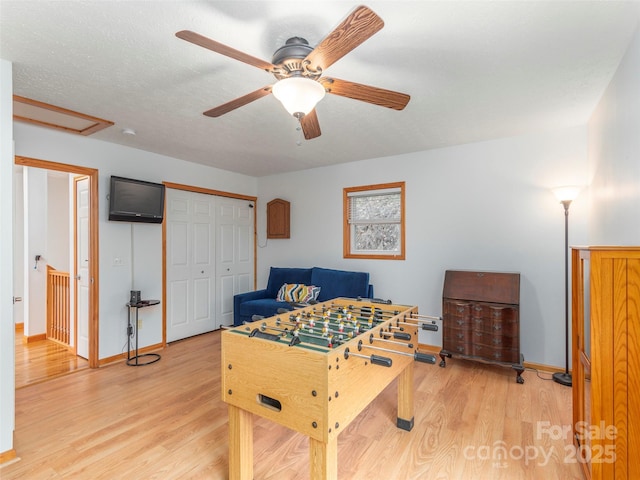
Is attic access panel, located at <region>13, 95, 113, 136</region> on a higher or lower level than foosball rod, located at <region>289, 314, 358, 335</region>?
higher

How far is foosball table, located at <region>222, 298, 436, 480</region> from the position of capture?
1388mm

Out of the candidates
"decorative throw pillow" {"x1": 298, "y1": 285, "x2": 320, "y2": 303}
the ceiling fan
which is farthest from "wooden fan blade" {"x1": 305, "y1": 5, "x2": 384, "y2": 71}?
"decorative throw pillow" {"x1": 298, "y1": 285, "x2": 320, "y2": 303}

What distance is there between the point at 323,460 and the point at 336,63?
7.14 feet

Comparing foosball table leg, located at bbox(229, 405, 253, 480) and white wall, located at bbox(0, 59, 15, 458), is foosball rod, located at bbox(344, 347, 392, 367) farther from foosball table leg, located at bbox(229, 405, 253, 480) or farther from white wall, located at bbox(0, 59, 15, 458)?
white wall, located at bbox(0, 59, 15, 458)

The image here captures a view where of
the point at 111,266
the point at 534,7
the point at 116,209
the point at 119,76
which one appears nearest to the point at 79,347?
the point at 111,266

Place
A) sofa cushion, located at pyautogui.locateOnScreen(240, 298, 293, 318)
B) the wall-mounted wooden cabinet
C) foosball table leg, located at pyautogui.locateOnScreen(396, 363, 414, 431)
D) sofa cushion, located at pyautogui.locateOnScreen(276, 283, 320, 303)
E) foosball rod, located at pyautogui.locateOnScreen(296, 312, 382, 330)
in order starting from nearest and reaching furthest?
foosball rod, located at pyautogui.locateOnScreen(296, 312, 382, 330) < foosball table leg, located at pyautogui.locateOnScreen(396, 363, 414, 431) < sofa cushion, located at pyautogui.locateOnScreen(240, 298, 293, 318) < sofa cushion, located at pyautogui.locateOnScreen(276, 283, 320, 303) < the wall-mounted wooden cabinet

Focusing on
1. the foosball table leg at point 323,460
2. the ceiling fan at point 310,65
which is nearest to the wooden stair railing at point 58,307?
the ceiling fan at point 310,65

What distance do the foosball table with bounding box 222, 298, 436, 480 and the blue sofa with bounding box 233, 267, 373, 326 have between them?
1.98 meters

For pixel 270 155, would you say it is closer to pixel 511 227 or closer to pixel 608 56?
pixel 511 227

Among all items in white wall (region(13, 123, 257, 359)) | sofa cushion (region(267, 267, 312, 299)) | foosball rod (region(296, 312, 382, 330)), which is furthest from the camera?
sofa cushion (region(267, 267, 312, 299))

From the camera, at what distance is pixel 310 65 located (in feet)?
5.22

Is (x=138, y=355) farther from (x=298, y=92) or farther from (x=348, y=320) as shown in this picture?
(x=298, y=92)

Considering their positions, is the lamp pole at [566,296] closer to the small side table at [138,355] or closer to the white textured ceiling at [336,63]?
the white textured ceiling at [336,63]

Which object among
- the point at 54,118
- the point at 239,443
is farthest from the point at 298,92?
the point at 54,118
